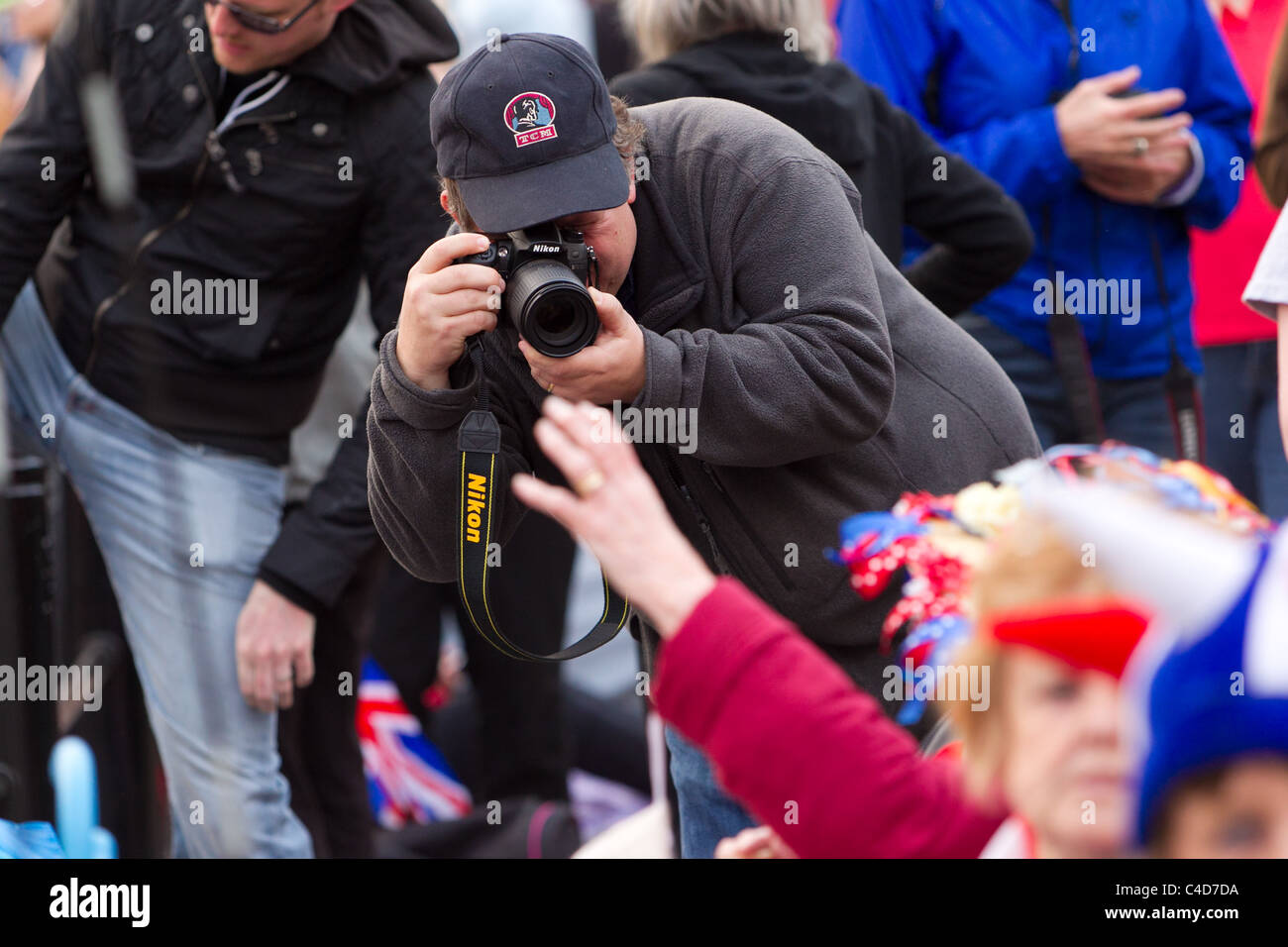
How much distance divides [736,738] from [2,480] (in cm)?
207

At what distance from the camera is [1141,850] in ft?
3.59

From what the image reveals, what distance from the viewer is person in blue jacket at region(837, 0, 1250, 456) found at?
2.93m

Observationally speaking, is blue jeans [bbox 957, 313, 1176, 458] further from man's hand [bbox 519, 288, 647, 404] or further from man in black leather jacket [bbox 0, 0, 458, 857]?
man's hand [bbox 519, 288, 647, 404]

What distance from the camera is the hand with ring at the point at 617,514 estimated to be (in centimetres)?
123

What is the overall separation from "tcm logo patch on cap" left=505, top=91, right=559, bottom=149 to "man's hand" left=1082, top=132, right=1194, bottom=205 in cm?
139

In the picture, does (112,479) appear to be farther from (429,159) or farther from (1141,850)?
(1141,850)

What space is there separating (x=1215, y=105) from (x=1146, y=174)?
0.24 metres

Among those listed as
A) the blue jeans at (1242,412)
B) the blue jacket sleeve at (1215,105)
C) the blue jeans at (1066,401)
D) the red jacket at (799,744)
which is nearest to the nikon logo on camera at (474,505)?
the red jacket at (799,744)

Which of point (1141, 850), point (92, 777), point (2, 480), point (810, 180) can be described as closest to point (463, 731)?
point (92, 777)

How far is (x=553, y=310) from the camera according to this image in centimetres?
179

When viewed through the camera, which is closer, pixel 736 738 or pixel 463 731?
pixel 736 738

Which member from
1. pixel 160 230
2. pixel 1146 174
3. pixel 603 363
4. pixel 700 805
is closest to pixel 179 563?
pixel 160 230

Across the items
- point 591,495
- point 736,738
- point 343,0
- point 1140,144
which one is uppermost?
point 343,0

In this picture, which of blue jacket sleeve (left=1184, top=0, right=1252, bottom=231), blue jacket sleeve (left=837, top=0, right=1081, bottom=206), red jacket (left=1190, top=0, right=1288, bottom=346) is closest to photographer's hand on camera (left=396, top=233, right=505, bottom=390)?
blue jacket sleeve (left=837, top=0, right=1081, bottom=206)
